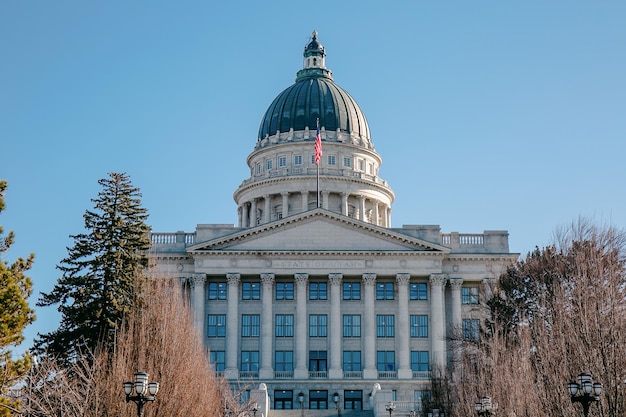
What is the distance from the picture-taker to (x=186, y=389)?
43.9 meters

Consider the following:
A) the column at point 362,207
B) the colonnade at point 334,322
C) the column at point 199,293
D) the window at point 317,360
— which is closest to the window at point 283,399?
the colonnade at point 334,322

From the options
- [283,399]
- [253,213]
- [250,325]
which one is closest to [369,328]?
[283,399]

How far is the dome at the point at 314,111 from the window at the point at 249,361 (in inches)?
1315

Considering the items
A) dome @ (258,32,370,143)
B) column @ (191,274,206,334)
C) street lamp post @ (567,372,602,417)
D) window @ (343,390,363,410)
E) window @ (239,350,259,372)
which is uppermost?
dome @ (258,32,370,143)

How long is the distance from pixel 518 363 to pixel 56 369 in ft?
75.0

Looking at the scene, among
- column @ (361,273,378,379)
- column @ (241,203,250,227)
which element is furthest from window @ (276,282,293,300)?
column @ (241,203,250,227)

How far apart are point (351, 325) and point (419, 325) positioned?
19.9 feet

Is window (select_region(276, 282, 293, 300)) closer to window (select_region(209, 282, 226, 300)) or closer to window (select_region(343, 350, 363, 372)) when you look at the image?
window (select_region(209, 282, 226, 300))

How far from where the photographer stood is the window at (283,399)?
88312mm

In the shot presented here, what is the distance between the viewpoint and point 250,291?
92938 millimetres

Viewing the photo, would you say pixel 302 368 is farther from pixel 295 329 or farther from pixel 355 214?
pixel 355 214

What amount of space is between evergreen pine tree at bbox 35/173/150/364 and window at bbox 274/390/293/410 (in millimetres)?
31410

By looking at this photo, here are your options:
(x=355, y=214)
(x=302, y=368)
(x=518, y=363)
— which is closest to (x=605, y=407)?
(x=518, y=363)

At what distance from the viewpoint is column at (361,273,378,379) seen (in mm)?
89812
